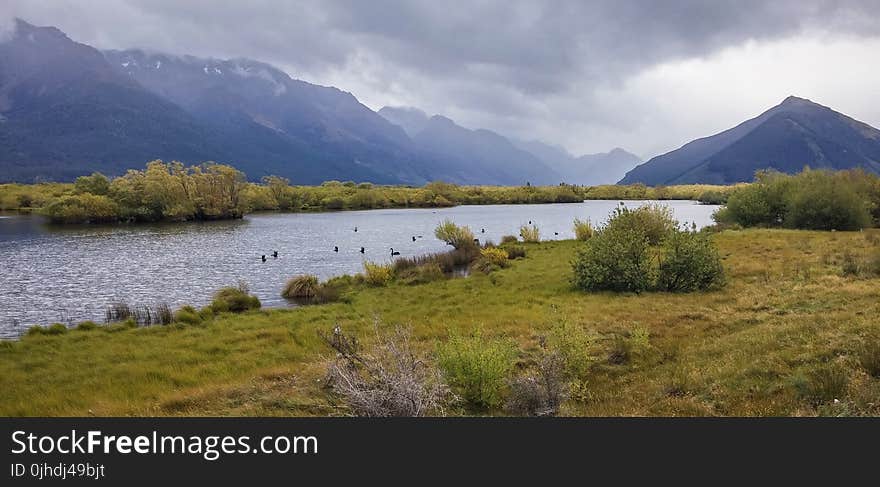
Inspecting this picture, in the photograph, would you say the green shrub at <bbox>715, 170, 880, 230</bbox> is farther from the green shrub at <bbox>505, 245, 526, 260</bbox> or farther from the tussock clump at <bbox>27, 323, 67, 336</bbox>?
the tussock clump at <bbox>27, 323, 67, 336</bbox>

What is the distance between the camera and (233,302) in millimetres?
25547

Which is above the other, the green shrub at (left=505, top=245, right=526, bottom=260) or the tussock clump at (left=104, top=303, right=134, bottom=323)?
the green shrub at (left=505, top=245, right=526, bottom=260)

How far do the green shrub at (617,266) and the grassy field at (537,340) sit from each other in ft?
3.83

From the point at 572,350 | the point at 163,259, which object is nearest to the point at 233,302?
the point at 572,350

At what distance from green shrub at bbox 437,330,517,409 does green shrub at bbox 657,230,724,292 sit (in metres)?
16.1

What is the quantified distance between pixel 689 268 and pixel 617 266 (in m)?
3.25

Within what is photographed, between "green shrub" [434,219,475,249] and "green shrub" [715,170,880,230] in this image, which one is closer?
"green shrub" [715,170,880,230]

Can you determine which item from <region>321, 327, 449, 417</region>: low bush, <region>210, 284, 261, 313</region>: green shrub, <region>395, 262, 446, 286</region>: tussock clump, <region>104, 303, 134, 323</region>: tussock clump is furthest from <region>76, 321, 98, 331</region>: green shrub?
<region>321, 327, 449, 417</region>: low bush

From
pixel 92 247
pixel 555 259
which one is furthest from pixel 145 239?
pixel 555 259

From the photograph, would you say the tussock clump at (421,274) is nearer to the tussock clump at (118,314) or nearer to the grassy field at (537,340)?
the grassy field at (537,340)

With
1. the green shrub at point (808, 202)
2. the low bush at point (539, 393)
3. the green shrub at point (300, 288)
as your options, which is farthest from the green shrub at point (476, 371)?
the green shrub at point (808, 202)

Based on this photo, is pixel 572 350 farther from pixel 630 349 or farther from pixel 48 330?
pixel 48 330

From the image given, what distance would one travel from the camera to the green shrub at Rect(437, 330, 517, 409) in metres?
10.6
